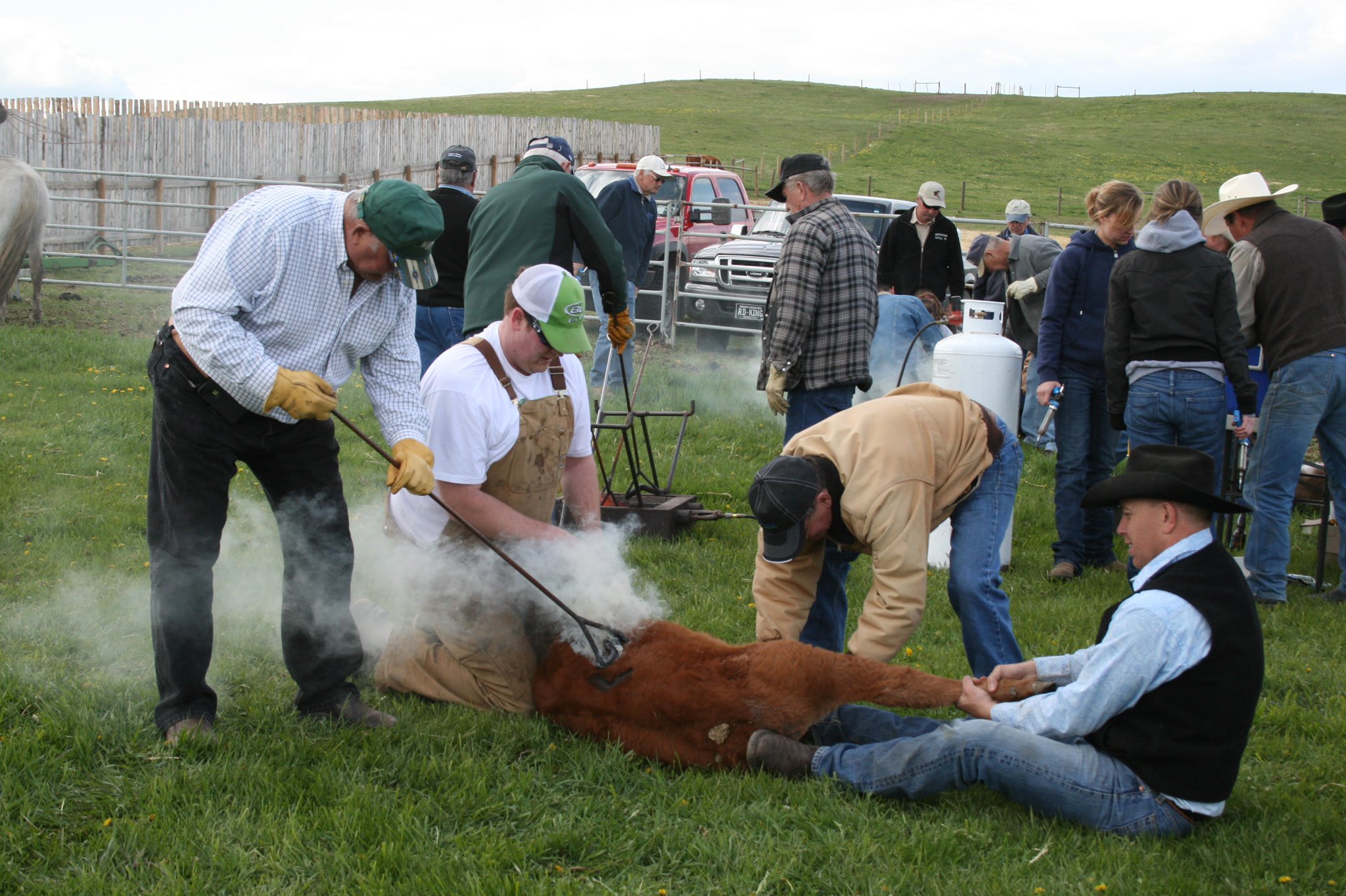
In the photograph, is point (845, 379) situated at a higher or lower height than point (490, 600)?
higher

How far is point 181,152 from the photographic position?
18906mm

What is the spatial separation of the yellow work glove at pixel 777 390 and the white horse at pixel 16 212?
4955 millimetres

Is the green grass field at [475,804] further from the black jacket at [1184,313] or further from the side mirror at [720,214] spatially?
the side mirror at [720,214]

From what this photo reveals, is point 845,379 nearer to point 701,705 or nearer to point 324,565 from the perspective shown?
point 701,705

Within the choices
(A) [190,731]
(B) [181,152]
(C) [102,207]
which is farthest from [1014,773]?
(B) [181,152]

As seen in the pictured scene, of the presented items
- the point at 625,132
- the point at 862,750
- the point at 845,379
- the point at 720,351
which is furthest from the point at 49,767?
the point at 625,132

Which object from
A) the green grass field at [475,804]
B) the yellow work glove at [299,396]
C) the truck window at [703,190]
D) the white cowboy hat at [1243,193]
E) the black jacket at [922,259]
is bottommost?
the green grass field at [475,804]

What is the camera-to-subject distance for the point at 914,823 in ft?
10.5

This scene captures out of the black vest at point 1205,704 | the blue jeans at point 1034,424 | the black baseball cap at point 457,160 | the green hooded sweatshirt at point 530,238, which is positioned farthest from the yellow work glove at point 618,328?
the blue jeans at point 1034,424

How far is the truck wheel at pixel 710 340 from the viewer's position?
39.8 ft

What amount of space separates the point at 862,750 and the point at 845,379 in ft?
8.02

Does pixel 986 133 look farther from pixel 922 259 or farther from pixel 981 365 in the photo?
pixel 981 365

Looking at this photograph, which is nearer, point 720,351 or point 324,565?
point 324,565

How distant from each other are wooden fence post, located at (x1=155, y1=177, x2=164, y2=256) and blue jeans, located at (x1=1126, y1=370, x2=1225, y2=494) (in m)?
15.4
